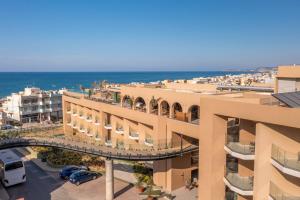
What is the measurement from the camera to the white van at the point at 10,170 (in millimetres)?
32875

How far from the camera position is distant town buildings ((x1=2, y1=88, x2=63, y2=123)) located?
74.2 meters

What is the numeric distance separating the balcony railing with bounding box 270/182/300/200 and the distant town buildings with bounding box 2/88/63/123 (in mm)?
67987

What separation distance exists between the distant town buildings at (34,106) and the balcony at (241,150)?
211 feet

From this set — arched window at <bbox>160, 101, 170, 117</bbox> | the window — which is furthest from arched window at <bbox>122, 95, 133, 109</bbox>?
the window

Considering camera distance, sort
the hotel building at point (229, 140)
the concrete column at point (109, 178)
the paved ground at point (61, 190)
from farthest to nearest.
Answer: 1. the paved ground at point (61, 190)
2. the concrete column at point (109, 178)
3. the hotel building at point (229, 140)

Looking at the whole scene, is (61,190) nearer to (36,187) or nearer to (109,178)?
(36,187)

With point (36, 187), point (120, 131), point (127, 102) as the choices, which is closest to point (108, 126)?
point (120, 131)

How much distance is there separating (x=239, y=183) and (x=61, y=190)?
69.5 ft

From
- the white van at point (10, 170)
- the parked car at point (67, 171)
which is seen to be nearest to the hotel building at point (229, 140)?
the parked car at point (67, 171)

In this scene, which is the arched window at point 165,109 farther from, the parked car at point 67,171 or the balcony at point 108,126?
the parked car at point 67,171

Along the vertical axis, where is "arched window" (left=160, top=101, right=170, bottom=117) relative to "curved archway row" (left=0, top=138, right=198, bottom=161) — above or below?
above

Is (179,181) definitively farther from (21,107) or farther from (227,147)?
(21,107)

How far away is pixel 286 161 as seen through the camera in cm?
1827

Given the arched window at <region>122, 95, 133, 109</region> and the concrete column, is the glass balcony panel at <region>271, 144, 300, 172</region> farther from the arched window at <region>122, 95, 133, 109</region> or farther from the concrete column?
the arched window at <region>122, 95, 133, 109</region>
